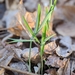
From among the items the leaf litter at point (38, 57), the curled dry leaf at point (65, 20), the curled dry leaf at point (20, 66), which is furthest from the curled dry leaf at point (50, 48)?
the curled dry leaf at point (65, 20)

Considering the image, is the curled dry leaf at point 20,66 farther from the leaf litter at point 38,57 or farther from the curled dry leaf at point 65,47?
the curled dry leaf at point 65,47

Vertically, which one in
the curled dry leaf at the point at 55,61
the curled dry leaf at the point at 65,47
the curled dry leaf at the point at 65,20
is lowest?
the curled dry leaf at the point at 55,61

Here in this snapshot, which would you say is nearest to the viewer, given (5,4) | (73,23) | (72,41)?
(72,41)

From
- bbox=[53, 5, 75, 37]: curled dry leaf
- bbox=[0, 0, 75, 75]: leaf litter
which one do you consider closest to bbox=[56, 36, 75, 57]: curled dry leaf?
bbox=[0, 0, 75, 75]: leaf litter

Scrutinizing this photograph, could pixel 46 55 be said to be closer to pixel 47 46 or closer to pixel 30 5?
pixel 47 46

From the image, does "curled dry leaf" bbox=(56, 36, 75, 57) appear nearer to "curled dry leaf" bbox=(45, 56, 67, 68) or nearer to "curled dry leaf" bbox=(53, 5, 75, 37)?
"curled dry leaf" bbox=(45, 56, 67, 68)

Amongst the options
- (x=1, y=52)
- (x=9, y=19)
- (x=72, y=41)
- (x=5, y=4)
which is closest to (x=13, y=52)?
(x=1, y=52)
